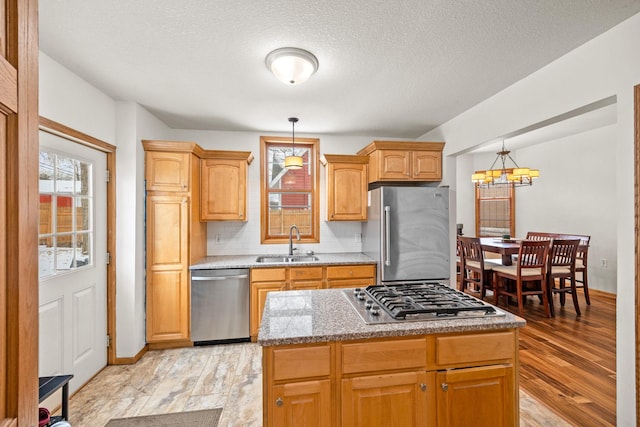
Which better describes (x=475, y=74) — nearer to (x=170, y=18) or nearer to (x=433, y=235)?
(x=433, y=235)

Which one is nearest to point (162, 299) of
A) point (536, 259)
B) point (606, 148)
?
point (536, 259)

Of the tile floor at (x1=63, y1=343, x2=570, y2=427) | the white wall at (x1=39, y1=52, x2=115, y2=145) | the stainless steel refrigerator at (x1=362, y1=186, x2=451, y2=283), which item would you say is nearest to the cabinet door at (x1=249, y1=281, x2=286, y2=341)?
the tile floor at (x1=63, y1=343, x2=570, y2=427)

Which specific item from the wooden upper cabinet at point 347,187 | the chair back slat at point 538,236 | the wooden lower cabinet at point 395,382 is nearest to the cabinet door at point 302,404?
the wooden lower cabinet at point 395,382

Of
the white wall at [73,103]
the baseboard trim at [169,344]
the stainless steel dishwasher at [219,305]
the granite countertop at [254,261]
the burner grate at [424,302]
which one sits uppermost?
the white wall at [73,103]

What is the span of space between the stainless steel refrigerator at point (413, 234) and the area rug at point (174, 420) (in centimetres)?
201

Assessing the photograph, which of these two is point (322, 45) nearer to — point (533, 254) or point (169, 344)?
point (169, 344)

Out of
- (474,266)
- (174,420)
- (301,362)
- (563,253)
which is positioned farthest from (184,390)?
(563,253)

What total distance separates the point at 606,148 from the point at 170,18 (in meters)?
6.57

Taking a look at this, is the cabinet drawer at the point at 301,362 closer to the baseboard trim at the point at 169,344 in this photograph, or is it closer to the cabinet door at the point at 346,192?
the baseboard trim at the point at 169,344

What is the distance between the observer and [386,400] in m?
1.50

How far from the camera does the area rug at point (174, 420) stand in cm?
207

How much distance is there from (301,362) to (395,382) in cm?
49

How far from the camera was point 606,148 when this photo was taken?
5.08m

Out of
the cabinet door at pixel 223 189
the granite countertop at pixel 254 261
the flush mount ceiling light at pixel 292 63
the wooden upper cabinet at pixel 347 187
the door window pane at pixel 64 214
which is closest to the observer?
the flush mount ceiling light at pixel 292 63
